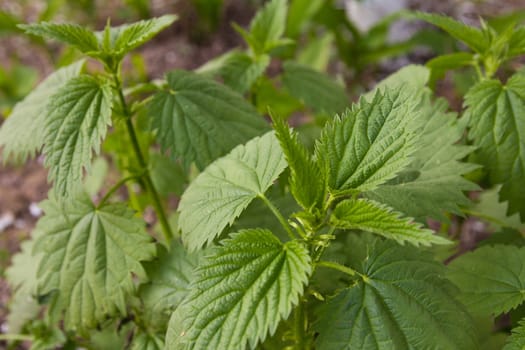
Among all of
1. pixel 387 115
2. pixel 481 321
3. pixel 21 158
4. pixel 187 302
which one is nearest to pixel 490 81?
pixel 387 115

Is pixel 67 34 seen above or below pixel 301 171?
above

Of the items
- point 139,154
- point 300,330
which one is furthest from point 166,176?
point 300,330

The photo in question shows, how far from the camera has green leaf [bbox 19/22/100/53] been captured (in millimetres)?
1583

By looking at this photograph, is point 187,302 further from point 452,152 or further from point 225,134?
point 452,152

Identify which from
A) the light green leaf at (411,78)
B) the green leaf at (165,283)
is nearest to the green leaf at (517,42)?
the light green leaf at (411,78)

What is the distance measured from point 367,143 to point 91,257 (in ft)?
2.97

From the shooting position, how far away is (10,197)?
10.7 ft

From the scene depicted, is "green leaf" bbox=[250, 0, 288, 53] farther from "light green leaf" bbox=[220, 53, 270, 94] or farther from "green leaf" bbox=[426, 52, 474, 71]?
"green leaf" bbox=[426, 52, 474, 71]

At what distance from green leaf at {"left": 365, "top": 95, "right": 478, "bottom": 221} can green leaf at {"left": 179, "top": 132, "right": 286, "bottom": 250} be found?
286mm

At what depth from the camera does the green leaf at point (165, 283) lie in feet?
5.37

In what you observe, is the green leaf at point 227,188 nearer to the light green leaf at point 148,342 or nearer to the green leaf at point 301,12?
the light green leaf at point 148,342

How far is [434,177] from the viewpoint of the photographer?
5.35 ft

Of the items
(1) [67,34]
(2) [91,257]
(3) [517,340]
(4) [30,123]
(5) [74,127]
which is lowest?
(3) [517,340]

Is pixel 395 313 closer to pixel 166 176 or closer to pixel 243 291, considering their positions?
pixel 243 291
